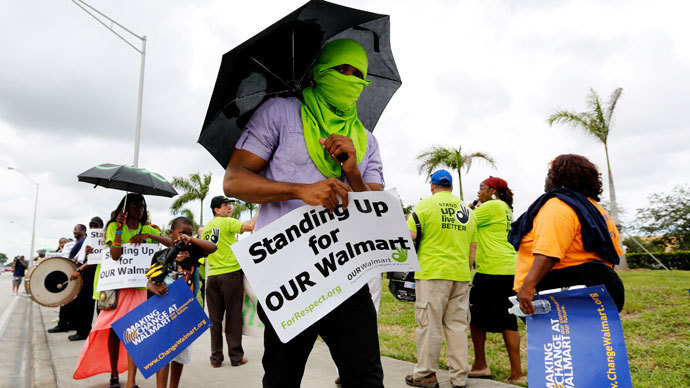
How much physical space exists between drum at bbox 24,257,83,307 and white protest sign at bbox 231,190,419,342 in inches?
256

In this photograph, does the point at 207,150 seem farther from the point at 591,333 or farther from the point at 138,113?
the point at 138,113

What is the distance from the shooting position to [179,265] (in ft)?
13.9

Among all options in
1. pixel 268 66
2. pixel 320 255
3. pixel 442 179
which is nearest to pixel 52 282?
pixel 442 179

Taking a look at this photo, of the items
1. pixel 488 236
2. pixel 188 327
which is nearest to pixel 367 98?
pixel 188 327

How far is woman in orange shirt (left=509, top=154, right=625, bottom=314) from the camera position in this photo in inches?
113

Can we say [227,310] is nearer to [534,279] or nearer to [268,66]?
[534,279]

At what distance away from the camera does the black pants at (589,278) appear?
9.39 feet

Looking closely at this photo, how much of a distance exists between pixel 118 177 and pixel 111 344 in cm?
174

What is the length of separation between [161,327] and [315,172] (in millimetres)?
2614

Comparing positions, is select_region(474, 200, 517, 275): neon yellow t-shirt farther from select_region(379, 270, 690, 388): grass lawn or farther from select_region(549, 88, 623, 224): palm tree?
select_region(549, 88, 623, 224): palm tree

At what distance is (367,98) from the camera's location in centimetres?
258

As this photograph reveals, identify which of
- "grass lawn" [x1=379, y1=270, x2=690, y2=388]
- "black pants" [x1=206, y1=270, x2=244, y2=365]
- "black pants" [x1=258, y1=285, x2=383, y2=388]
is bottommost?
"grass lawn" [x1=379, y1=270, x2=690, y2=388]

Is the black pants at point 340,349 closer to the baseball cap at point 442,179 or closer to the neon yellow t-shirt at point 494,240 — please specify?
the baseball cap at point 442,179

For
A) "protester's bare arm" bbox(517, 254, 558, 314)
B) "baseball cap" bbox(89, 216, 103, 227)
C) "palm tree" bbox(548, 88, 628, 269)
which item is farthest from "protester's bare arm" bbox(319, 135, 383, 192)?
"palm tree" bbox(548, 88, 628, 269)
